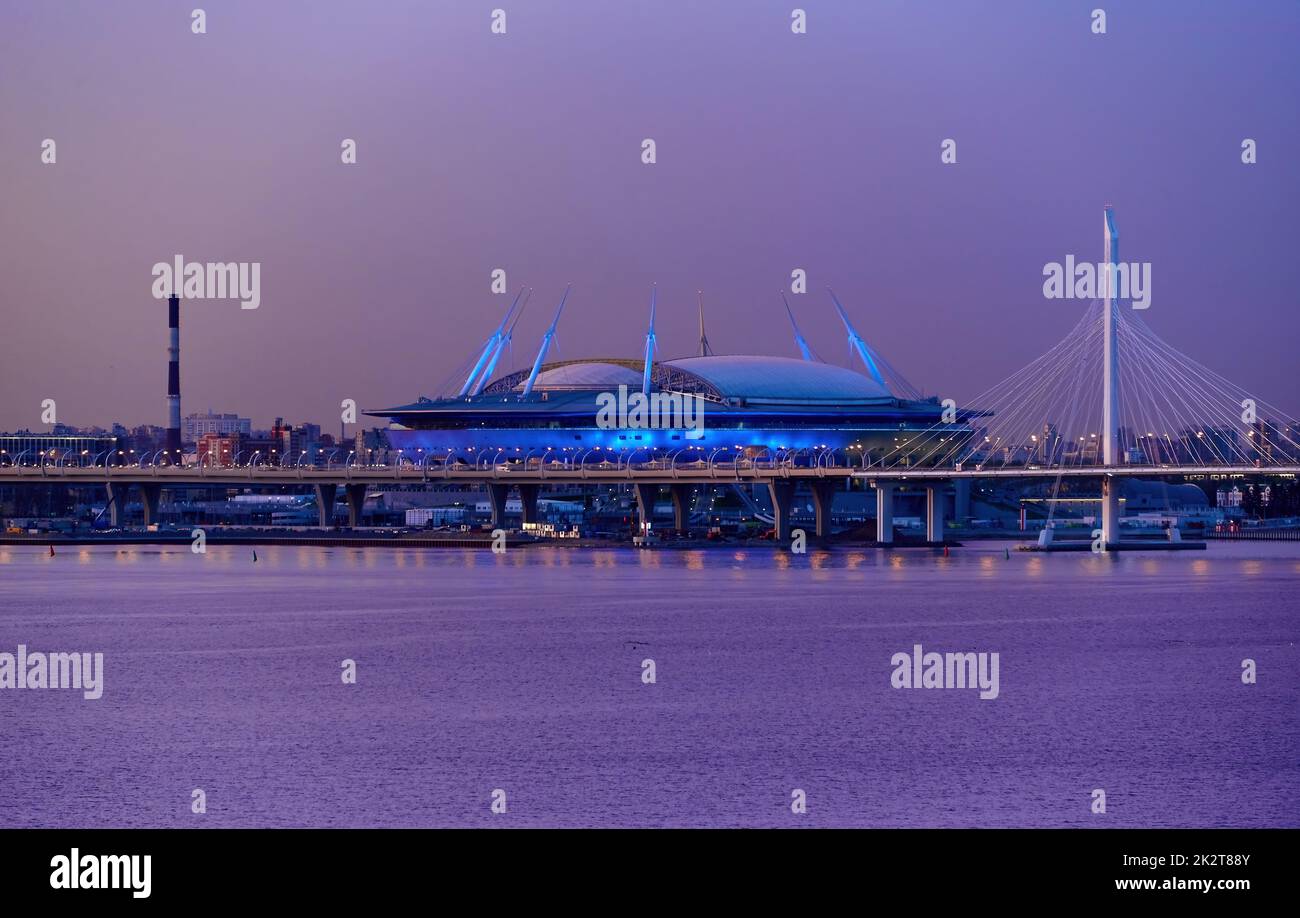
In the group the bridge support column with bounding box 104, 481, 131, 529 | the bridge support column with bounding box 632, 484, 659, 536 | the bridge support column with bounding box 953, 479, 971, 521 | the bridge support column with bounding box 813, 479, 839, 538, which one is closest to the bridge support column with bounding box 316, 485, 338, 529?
the bridge support column with bounding box 104, 481, 131, 529

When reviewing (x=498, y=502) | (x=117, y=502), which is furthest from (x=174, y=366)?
(x=498, y=502)

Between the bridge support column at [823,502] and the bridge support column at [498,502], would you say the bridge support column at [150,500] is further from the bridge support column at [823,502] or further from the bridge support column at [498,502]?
the bridge support column at [823,502]

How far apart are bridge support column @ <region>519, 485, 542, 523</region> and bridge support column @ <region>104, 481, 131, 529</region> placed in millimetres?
24915

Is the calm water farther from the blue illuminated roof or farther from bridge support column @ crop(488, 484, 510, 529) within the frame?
the blue illuminated roof

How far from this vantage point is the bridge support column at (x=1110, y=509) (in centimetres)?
7589

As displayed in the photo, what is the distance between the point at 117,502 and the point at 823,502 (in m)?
46.6

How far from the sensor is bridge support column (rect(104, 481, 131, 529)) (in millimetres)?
112206

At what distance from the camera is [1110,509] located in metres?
79.8

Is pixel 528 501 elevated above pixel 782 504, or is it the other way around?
pixel 528 501

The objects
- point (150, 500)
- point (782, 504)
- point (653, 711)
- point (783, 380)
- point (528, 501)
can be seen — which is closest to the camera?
point (653, 711)

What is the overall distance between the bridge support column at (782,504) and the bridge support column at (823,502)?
1.25m

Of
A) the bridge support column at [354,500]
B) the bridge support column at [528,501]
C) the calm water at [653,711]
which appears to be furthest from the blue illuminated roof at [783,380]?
the calm water at [653,711]

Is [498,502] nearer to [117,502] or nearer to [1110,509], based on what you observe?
[117,502]

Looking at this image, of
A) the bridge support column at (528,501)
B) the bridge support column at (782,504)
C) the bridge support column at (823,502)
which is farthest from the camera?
the bridge support column at (528,501)
